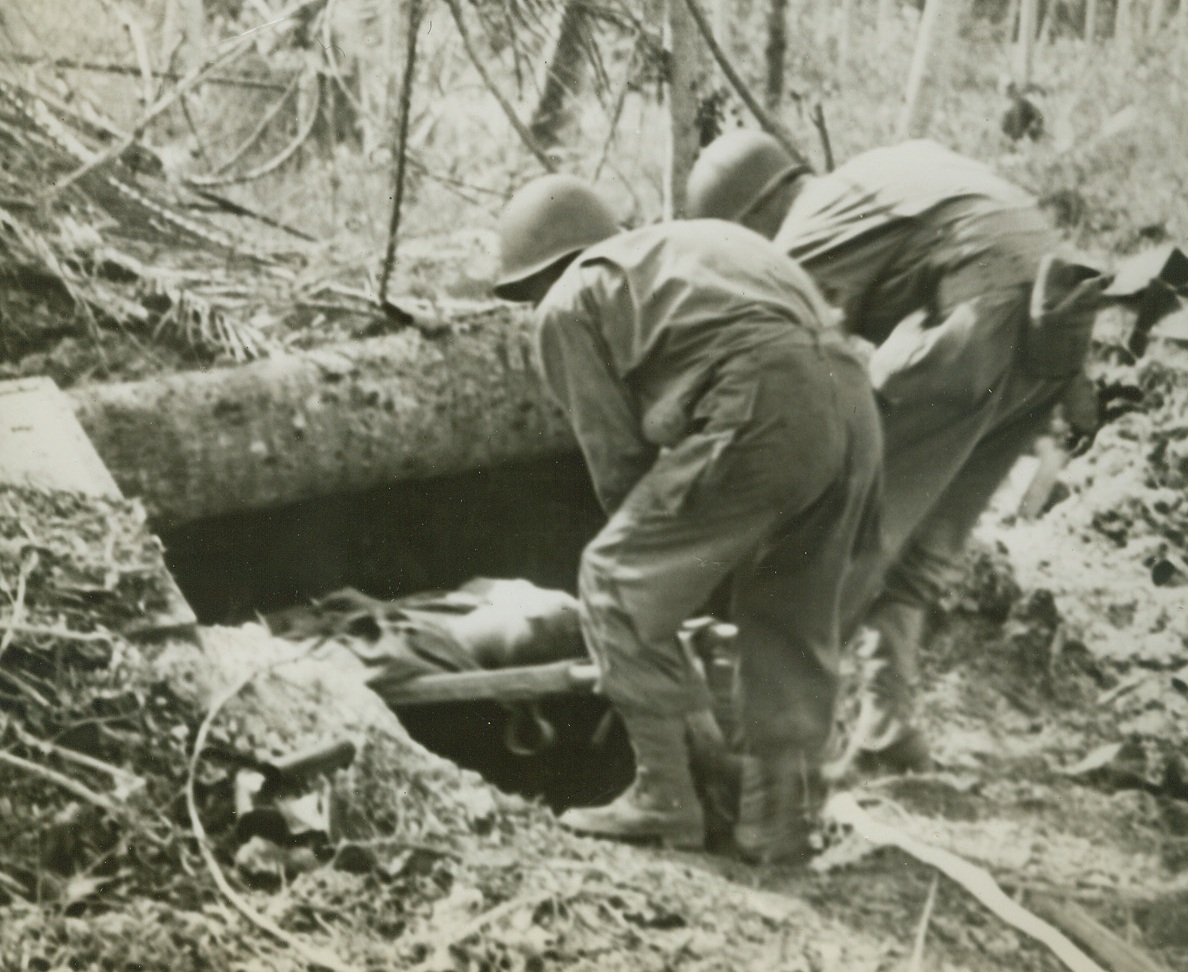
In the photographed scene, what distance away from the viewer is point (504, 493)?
256 centimetres

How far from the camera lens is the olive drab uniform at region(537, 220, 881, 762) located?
2385 mm

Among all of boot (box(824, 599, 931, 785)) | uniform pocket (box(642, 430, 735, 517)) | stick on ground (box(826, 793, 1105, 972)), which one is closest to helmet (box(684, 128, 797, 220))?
uniform pocket (box(642, 430, 735, 517))

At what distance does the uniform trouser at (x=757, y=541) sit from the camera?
238 centimetres

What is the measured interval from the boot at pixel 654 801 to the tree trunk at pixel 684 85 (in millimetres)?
906

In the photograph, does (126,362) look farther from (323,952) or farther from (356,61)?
(323,952)

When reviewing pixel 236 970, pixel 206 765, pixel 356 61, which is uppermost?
pixel 356 61

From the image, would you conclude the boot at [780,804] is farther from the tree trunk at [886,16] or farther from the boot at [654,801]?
the tree trunk at [886,16]

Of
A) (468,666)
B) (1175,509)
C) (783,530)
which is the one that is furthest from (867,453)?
(468,666)

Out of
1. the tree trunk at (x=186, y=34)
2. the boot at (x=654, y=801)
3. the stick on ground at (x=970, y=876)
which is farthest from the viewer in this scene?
the tree trunk at (x=186, y=34)

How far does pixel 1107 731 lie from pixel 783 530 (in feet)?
2.19

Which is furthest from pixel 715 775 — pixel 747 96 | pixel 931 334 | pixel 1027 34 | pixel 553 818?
pixel 1027 34

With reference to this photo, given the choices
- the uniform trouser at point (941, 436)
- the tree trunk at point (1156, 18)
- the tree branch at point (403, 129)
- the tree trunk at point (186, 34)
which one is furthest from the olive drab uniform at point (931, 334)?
the tree trunk at point (186, 34)

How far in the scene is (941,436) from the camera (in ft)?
8.14

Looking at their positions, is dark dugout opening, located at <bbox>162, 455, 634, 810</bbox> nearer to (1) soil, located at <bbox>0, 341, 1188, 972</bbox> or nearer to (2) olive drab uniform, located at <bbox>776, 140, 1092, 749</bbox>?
(1) soil, located at <bbox>0, 341, 1188, 972</bbox>
